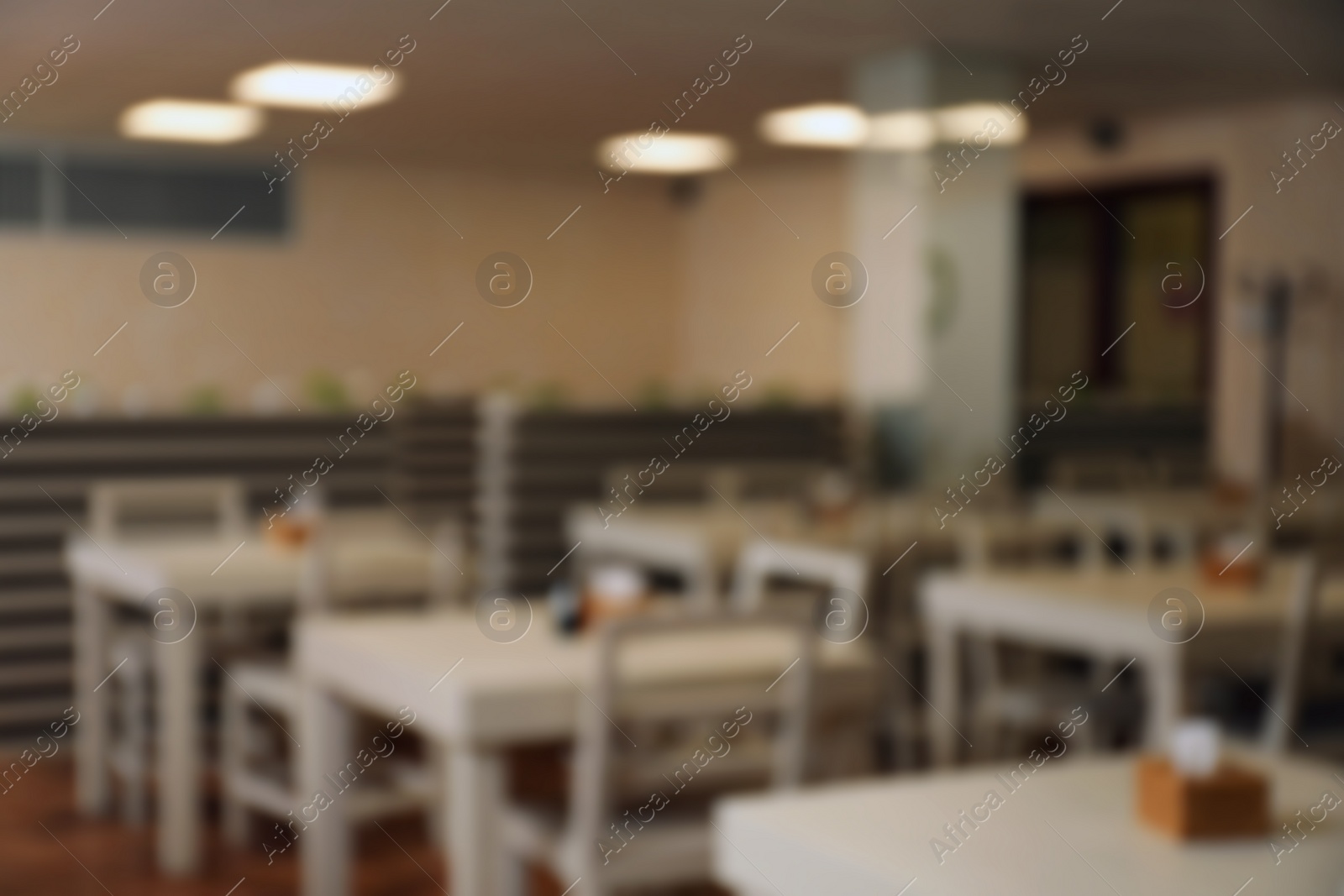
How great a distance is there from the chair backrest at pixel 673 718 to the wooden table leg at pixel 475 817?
0.35 ft

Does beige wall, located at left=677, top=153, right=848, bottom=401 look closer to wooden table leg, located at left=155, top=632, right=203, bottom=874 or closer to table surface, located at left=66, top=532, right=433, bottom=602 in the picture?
table surface, located at left=66, top=532, right=433, bottom=602

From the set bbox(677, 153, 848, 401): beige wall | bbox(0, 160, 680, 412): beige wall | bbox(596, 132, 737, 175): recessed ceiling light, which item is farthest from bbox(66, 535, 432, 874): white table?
bbox(677, 153, 848, 401): beige wall

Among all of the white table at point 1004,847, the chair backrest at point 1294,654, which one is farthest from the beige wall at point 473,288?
the white table at point 1004,847

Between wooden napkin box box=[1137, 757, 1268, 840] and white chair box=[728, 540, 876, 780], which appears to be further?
white chair box=[728, 540, 876, 780]

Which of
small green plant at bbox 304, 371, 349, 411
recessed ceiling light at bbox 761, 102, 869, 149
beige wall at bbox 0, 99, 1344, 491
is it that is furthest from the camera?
beige wall at bbox 0, 99, 1344, 491

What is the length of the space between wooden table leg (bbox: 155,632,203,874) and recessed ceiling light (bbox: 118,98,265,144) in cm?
363

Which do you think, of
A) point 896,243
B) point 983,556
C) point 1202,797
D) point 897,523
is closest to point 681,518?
point 897,523

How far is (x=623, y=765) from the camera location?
1.67 m

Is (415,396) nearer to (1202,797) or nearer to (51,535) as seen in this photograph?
(51,535)

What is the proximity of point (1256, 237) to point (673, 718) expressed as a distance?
3691 mm

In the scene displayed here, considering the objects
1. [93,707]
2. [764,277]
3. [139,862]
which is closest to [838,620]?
[139,862]

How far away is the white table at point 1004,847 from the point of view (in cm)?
101

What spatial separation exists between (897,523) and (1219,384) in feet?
6.87

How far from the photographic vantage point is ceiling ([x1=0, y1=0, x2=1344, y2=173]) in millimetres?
3850
